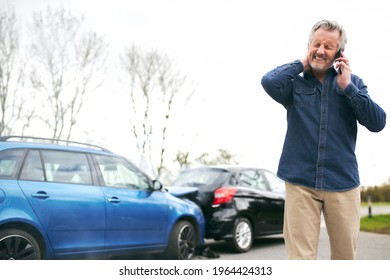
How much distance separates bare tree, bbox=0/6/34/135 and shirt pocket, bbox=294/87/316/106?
101 inches

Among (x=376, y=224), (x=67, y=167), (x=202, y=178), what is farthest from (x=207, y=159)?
(x=376, y=224)

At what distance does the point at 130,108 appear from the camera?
181 inches

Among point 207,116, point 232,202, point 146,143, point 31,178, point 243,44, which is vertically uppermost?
point 243,44

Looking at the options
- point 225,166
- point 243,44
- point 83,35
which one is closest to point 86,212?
point 83,35

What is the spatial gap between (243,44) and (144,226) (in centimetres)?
208

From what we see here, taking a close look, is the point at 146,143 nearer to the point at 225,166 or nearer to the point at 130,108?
the point at 130,108

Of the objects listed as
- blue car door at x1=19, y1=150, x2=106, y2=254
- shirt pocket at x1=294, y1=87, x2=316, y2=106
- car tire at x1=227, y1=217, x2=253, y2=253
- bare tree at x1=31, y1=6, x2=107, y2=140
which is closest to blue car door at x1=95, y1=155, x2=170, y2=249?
blue car door at x1=19, y1=150, x2=106, y2=254

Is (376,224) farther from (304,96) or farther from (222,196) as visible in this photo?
(304,96)

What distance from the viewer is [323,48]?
7.55 feet

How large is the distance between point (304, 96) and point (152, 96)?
8.28ft

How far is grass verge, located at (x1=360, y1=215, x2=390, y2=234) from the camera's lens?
6907 mm

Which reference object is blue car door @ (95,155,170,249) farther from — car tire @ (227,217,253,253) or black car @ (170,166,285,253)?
car tire @ (227,217,253,253)

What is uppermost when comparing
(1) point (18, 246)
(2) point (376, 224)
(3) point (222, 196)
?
(3) point (222, 196)

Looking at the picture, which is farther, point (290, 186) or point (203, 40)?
point (203, 40)
